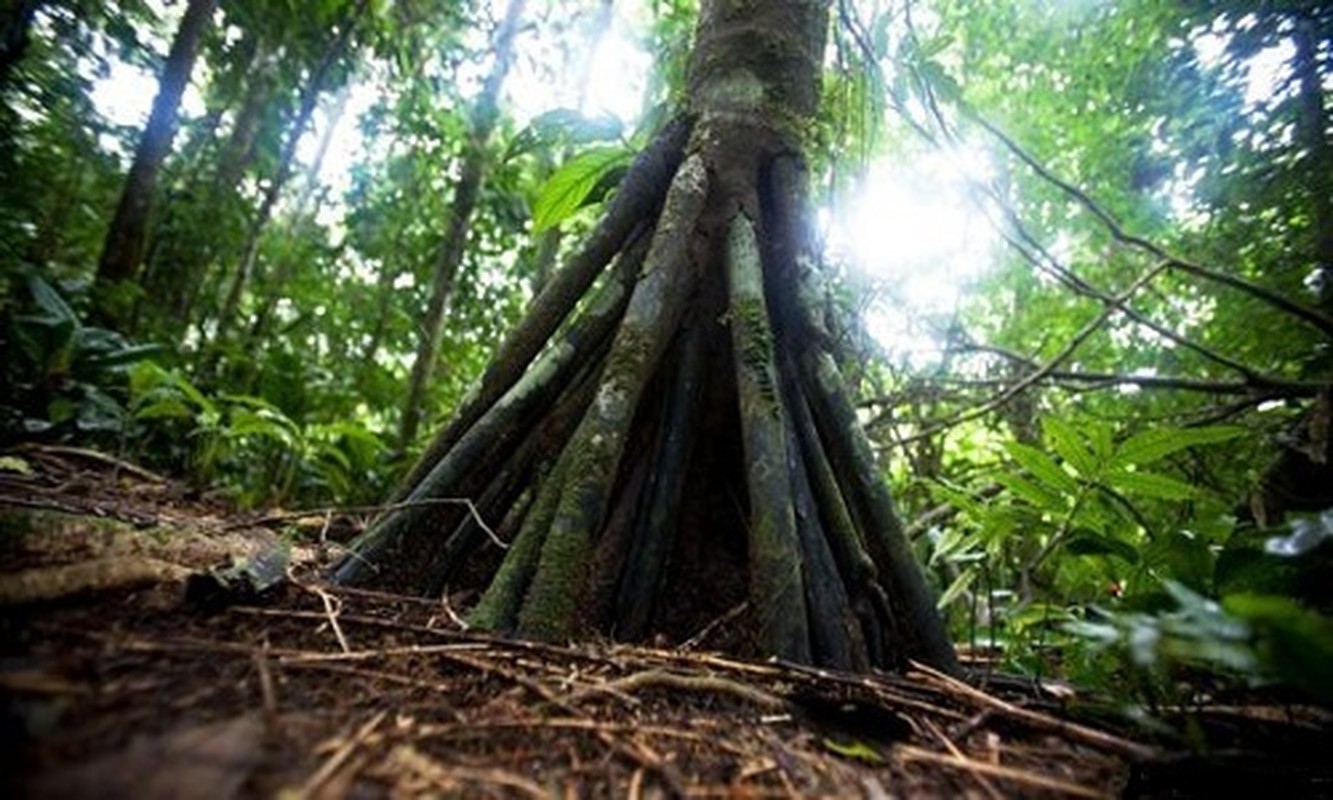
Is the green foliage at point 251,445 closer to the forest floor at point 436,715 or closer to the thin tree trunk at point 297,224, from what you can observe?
the thin tree trunk at point 297,224

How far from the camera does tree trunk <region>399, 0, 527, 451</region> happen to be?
19.5 feet

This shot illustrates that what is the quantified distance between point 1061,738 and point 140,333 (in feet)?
19.7

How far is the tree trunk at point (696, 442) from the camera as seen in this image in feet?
Answer: 6.61

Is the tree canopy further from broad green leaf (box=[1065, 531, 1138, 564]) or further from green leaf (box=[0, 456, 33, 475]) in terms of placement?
green leaf (box=[0, 456, 33, 475])

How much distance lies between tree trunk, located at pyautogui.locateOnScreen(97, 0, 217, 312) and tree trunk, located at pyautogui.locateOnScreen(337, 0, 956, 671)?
3609 millimetres

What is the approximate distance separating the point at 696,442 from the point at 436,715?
1536 mm

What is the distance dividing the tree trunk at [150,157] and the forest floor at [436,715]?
356 centimetres

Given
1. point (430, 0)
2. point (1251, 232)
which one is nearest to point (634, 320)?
point (1251, 232)

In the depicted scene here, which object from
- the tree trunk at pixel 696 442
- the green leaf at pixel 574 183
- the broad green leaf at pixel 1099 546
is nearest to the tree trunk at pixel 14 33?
the green leaf at pixel 574 183

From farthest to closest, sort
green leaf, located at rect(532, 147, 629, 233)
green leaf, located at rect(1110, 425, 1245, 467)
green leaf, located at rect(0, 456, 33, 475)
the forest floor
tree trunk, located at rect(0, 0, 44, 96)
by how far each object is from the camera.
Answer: green leaf, located at rect(532, 147, 629, 233) < tree trunk, located at rect(0, 0, 44, 96) < green leaf, located at rect(0, 456, 33, 475) < green leaf, located at rect(1110, 425, 1245, 467) < the forest floor

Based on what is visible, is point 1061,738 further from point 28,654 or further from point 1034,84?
point 1034,84

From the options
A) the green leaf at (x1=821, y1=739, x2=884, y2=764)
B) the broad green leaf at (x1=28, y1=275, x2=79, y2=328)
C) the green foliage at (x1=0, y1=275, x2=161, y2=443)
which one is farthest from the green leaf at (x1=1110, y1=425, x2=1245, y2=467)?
the broad green leaf at (x1=28, y1=275, x2=79, y2=328)

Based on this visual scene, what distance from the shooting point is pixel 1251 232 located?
308 centimetres

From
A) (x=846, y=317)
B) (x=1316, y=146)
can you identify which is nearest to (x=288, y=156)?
(x=846, y=317)
